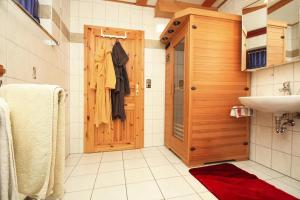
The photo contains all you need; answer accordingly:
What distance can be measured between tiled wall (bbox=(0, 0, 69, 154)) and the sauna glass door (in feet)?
5.02

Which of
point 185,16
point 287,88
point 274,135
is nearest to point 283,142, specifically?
point 274,135

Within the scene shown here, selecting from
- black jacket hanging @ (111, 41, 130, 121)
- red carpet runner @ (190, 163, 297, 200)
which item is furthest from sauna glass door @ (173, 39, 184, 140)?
black jacket hanging @ (111, 41, 130, 121)

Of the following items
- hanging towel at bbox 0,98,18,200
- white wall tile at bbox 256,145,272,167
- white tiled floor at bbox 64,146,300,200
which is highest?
hanging towel at bbox 0,98,18,200

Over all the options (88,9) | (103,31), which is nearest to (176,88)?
(103,31)

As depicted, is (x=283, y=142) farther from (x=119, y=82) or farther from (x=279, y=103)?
(x=119, y=82)

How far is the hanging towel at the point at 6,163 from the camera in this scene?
0.58 meters

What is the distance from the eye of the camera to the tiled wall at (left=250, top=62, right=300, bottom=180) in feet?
5.09

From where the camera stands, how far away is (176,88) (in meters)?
2.30

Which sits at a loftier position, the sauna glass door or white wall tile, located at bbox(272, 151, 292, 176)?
the sauna glass door

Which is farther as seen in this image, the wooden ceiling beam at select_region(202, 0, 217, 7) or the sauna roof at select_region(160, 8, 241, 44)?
the wooden ceiling beam at select_region(202, 0, 217, 7)

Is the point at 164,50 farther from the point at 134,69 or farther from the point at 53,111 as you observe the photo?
the point at 53,111

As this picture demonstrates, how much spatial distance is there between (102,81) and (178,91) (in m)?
1.12

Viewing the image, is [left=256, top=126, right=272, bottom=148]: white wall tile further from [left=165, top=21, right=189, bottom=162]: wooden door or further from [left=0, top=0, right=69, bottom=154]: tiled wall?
[left=0, top=0, right=69, bottom=154]: tiled wall

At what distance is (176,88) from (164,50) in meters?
0.80
